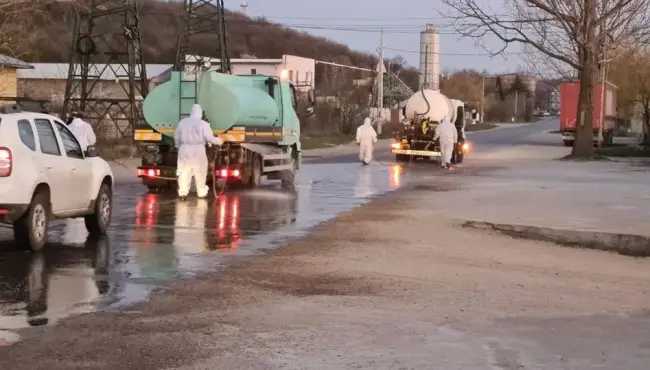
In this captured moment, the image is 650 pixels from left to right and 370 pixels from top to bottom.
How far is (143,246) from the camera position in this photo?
11.8 metres

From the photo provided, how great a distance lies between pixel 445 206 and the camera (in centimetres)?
1772

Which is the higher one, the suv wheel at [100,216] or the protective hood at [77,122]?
the protective hood at [77,122]

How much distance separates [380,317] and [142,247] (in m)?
4.91

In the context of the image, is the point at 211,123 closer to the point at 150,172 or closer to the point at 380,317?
the point at 150,172

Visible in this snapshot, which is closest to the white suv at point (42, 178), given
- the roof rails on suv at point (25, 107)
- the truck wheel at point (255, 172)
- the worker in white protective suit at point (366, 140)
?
the roof rails on suv at point (25, 107)

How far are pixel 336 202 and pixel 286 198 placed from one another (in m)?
1.47

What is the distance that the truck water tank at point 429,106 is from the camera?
3547cm

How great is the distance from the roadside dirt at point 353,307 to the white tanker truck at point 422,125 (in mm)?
22084

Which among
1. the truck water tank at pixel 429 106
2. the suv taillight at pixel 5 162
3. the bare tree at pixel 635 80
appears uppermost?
the bare tree at pixel 635 80

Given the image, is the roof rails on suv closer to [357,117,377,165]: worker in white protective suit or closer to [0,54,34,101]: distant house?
[357,117,377,165]: worker in white protective suit

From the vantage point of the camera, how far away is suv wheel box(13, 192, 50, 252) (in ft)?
35.4

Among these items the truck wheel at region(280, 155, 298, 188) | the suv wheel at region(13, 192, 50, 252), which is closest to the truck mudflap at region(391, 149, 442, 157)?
the truck wheel at region(280, 155, 298, 188)

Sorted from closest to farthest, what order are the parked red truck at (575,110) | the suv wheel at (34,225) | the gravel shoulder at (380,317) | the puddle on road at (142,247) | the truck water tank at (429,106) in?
the gravel shoulder at (380,317), the puddle on road at (142,247), the suv wheel at (34,225), the truck water tank at (429,106), the parked red truck at (575,110)

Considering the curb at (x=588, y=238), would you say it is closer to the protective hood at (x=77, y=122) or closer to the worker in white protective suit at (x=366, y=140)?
the protective hood at (x=77, y=122)
